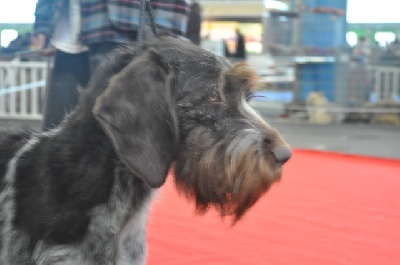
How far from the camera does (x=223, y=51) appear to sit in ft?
51.8

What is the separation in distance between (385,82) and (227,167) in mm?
11067

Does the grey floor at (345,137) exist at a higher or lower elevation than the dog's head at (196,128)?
lower

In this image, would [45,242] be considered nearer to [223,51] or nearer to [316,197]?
[316,197]

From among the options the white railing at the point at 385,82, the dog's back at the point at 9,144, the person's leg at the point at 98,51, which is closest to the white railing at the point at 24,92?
the white railing at the point at 385,82

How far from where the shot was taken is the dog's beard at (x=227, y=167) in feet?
6.61

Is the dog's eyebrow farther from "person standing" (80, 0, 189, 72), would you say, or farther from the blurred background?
the blurred background

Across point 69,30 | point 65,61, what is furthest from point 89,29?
point 65,61

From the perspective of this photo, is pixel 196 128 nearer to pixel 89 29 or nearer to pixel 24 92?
pixel 89 29

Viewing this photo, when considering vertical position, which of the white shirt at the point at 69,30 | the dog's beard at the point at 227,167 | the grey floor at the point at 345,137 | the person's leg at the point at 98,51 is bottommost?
the grey floor at the point at 345,137

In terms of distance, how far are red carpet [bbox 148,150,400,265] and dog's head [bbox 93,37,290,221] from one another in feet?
1.32

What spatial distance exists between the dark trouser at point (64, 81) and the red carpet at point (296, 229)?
796 mm

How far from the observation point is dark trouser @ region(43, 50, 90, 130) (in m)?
3.71

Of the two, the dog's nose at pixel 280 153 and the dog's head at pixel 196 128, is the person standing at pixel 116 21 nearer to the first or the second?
the dog's head at pixel 196 128

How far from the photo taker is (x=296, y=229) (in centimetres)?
394
